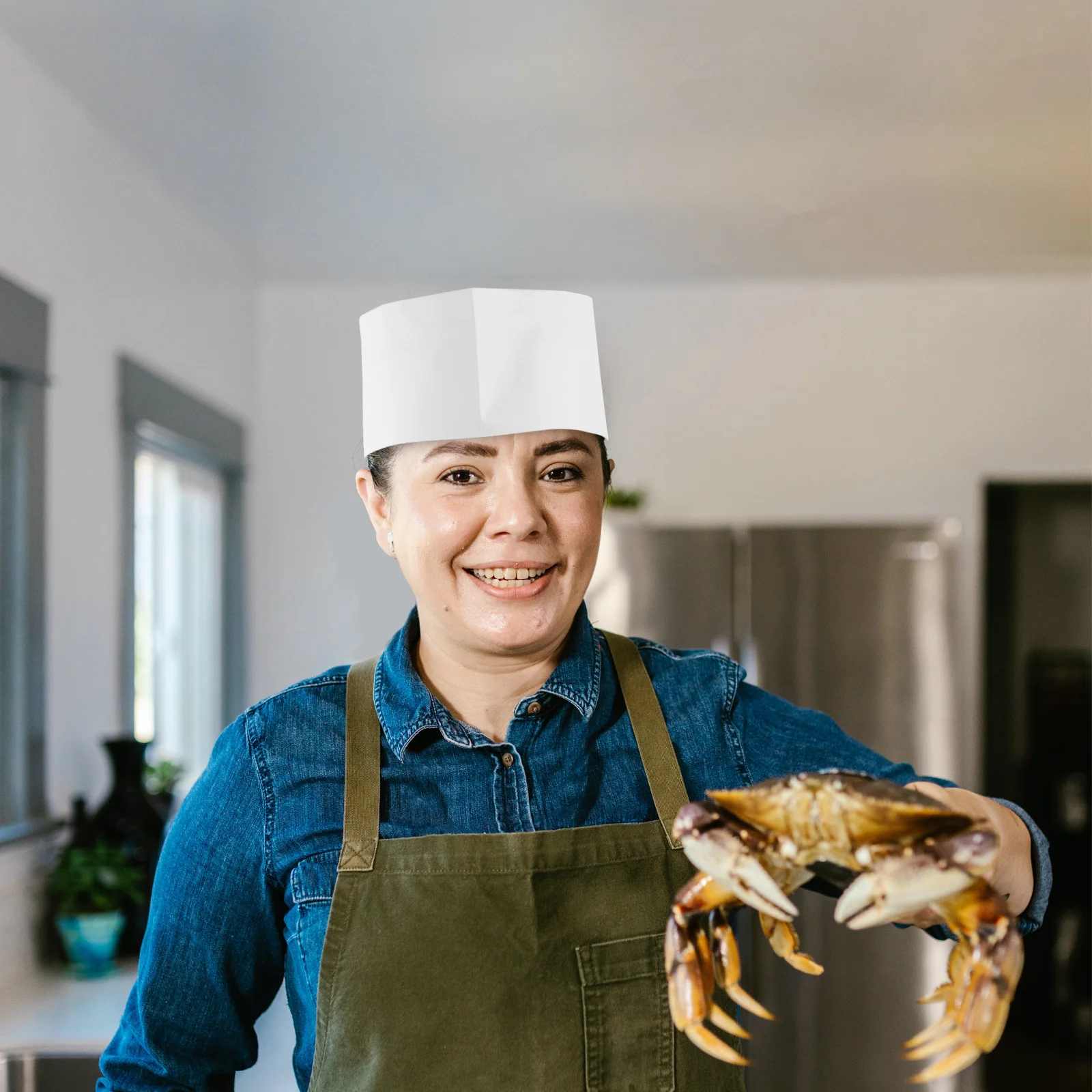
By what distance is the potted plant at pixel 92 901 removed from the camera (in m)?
2.37

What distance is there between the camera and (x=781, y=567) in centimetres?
332

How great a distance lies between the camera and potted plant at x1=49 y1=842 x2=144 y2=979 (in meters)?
2.37

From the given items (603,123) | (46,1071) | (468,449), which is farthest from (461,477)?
(603,123)

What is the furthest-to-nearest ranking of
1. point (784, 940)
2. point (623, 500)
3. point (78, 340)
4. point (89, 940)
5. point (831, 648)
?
point (623, 500), point (831, 648), point (78, 340), point (89, 940), point (784, 940)

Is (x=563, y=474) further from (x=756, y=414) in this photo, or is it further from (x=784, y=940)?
(x=756, y=414)

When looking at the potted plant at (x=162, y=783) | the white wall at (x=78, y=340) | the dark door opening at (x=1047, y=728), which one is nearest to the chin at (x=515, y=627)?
the white wall at (x=78, y=340)

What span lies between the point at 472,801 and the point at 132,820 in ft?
5.18

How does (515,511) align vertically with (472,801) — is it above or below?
above

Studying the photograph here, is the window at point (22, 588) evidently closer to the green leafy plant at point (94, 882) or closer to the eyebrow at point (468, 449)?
the green leafy plant at point (94, 882)

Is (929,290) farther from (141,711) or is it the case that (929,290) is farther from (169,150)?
(141,711)

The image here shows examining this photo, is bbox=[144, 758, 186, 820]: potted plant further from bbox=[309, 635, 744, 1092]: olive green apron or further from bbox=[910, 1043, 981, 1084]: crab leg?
bbox=[910, 1043, 981, 1084]: crab leg

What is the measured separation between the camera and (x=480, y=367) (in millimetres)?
1192

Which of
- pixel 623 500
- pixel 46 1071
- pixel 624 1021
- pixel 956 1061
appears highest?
pixel 623 500

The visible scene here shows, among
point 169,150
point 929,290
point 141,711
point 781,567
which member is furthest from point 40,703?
point 929,290
